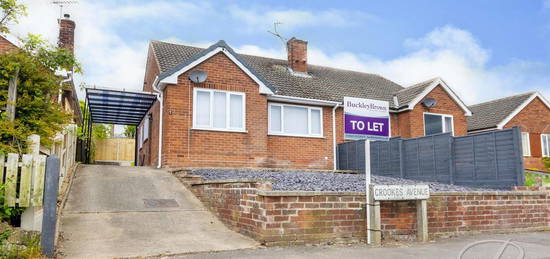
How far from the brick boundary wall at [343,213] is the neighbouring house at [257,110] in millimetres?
4972

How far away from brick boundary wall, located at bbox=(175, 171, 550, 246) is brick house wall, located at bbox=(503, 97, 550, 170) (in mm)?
17383

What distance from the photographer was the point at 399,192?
7.59 meters

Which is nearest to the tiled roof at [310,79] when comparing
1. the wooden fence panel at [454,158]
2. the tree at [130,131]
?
the wooden fence panel at [454,158]

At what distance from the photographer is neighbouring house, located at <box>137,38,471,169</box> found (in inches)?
575

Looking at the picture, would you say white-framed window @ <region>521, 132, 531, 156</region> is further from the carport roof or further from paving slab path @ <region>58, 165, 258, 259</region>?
paving slab path @ <region>58, 165, 258, 259</region>

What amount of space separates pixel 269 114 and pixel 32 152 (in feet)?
34.4

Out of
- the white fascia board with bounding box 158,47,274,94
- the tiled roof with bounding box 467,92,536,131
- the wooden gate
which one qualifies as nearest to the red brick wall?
the tiled roof with bounding box 467,92,536,131

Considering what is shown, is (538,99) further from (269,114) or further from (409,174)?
(269,114)

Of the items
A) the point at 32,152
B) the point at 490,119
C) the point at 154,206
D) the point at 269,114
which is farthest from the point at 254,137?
the point at 490,119

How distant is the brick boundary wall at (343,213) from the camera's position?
23.0 ft

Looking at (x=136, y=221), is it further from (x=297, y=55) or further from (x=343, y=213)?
(x=297, y=55)

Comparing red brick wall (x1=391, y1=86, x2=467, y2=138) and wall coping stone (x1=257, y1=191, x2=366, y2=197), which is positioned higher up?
red brick wall (x1=391, y1=86, x2=467, y2=138)

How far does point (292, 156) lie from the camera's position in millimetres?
16828

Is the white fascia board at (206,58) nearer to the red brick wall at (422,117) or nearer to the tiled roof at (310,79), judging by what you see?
the tiled roof at (310,79)
